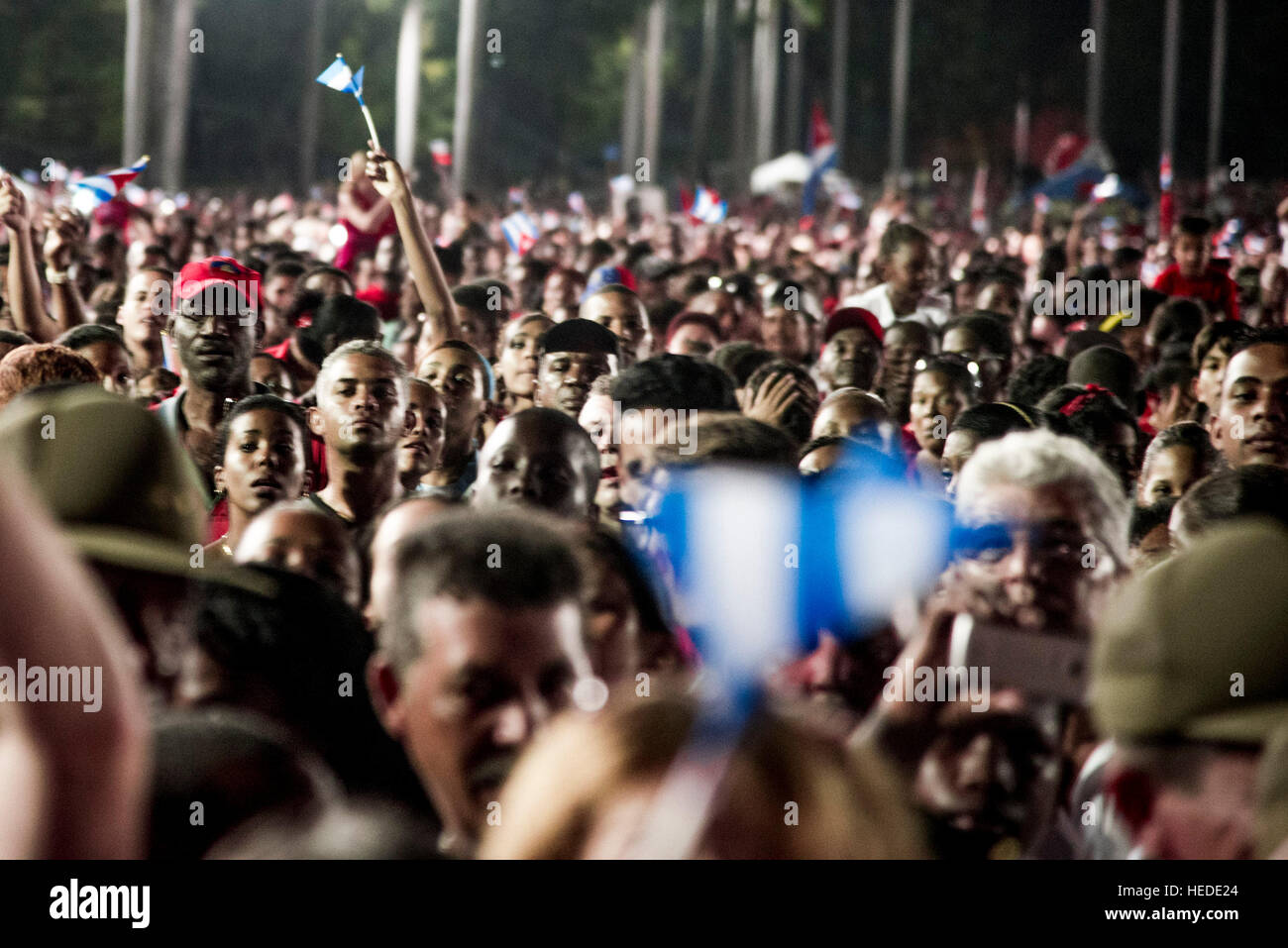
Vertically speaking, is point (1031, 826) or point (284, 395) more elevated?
point (284, 395)

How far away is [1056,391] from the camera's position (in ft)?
24.9

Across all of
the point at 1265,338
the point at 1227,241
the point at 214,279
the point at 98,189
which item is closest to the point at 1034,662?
the point at 1265,338

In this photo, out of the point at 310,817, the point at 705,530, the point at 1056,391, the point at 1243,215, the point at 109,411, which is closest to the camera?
the point at 705,530

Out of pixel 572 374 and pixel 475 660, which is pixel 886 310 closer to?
pixel 572 374

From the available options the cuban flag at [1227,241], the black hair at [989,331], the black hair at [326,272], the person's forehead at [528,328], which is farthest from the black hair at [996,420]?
the cuban flag at [1227,241]

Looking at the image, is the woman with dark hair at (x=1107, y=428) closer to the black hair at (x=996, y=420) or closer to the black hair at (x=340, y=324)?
the black hair at (x=996, y=420)

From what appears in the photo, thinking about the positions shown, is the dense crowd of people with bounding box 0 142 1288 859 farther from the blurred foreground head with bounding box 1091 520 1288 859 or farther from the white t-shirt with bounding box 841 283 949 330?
the white t-shirt with bounding box 841 283 949 330

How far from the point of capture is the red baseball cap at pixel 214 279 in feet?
25.4

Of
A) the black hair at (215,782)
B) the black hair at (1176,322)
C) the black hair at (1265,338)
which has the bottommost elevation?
the black hair at (215,782)

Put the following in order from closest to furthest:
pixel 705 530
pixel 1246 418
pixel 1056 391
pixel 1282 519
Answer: pixel 705 530
pixel 1282 519
pixel 1246 418
pixel 1056 391

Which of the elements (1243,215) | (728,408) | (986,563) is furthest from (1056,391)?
(1243,215)

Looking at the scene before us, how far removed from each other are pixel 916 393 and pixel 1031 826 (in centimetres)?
458

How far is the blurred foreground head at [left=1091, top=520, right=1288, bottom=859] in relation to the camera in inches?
101
